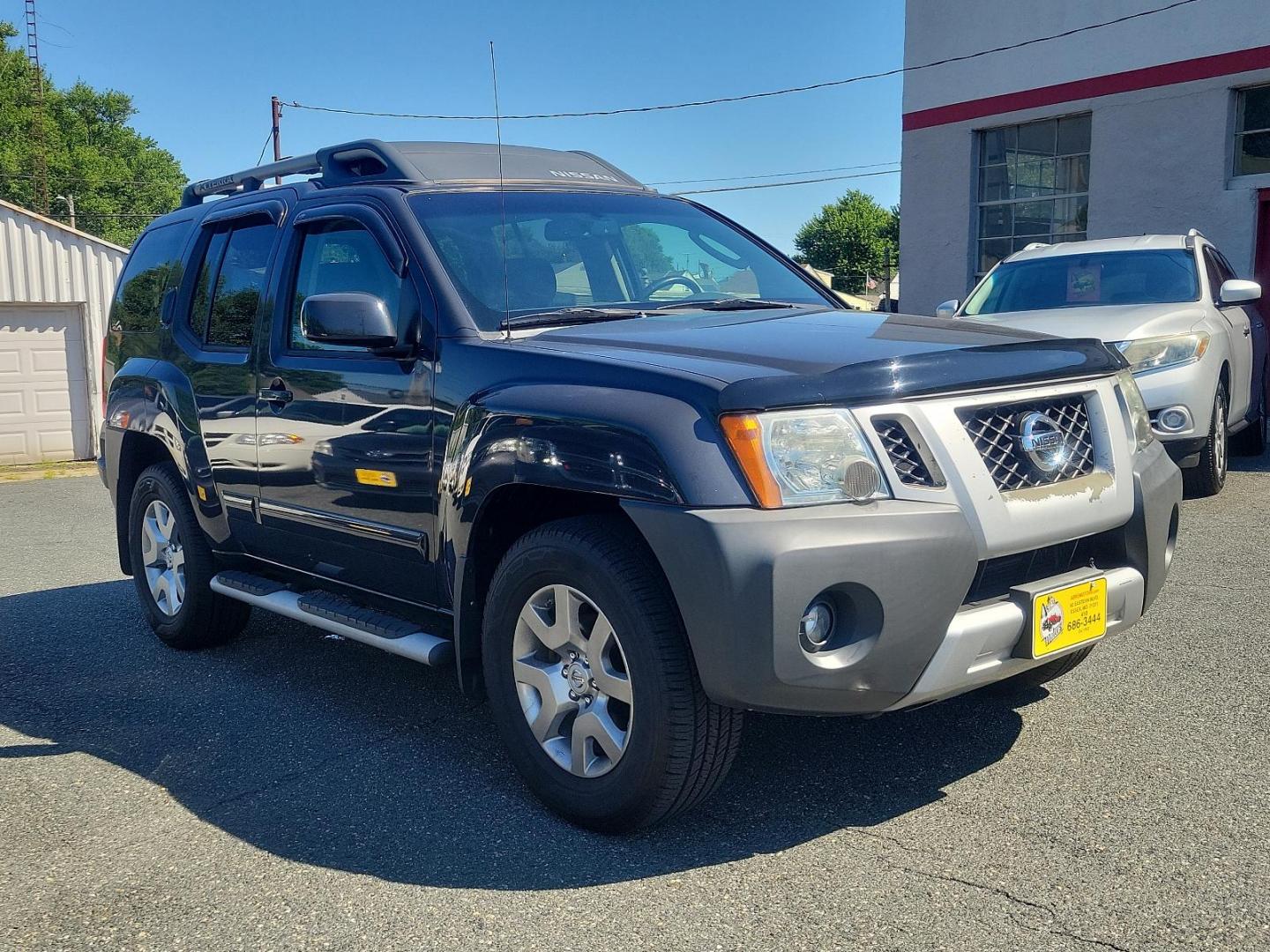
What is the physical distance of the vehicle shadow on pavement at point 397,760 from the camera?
3.26 meters

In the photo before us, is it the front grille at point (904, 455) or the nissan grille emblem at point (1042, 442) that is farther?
the nissan grille emblem at point (1042, 442)

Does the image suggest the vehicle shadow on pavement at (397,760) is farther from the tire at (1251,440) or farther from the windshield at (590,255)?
the tire at (1251,440)

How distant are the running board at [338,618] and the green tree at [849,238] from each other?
89.3 m

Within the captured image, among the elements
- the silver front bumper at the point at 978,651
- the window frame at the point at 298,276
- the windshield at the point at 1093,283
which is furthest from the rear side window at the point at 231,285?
the windshield at the point at 1093,283

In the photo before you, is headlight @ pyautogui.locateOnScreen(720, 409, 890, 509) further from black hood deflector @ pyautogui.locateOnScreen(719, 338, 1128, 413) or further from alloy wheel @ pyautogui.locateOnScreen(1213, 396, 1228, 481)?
alloy wheel @ pyautogui.locateOnScreen(1213, 396, 1228, 481)

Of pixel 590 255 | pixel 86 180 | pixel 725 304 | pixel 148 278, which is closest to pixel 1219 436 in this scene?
pixel 725 304

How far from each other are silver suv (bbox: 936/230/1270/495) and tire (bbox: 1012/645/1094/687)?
10.8 feet

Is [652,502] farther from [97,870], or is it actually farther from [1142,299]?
[1142,299]

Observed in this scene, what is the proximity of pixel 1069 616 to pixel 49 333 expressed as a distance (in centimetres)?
1803

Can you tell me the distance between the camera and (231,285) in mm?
5047

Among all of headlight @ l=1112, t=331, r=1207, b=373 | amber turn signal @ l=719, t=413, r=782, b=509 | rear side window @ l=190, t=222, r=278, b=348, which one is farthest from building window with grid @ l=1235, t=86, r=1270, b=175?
amber turn signal @ l=719, t=413, r=782, b=509

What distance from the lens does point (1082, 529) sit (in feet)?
10.6

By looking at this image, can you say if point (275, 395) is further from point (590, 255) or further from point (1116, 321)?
point (1116, 321)

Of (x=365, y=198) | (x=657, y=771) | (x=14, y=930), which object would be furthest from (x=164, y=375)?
(x=657, y=771)
